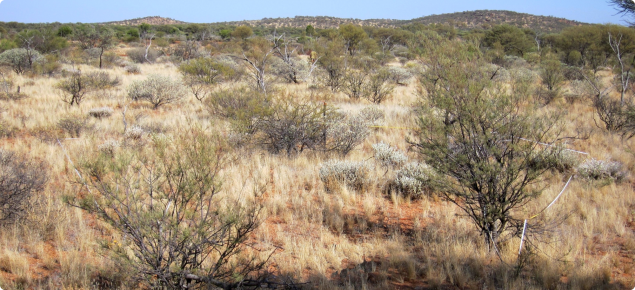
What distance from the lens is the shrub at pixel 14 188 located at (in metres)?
4.51

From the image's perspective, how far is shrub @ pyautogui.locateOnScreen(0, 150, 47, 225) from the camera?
4.51 meters

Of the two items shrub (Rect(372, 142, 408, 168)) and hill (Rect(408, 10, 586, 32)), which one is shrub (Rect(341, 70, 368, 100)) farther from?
hill (Rect(408, 10, 586, 32))

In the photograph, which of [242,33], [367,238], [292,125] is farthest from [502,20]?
[367,238]

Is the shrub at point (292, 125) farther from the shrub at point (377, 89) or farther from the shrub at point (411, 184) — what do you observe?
the shrub at point (377, 89)

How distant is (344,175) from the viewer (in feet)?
22.1

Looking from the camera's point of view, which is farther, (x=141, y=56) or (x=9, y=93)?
(x=141, y=56)

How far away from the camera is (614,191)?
20.6ft

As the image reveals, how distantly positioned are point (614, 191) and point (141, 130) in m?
9.99

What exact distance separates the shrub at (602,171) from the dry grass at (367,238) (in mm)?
300

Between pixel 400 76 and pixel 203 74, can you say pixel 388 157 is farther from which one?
pixel 400 76

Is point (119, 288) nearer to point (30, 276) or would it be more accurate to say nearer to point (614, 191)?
point (30, 276)

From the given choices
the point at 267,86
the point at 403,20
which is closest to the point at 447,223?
the point at 267,86

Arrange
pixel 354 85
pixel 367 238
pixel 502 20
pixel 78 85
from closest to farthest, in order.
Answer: pixel 367 238, pixel 78 85, pixel 354 85, pixel 502 20

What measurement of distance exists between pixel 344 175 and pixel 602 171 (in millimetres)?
4755
